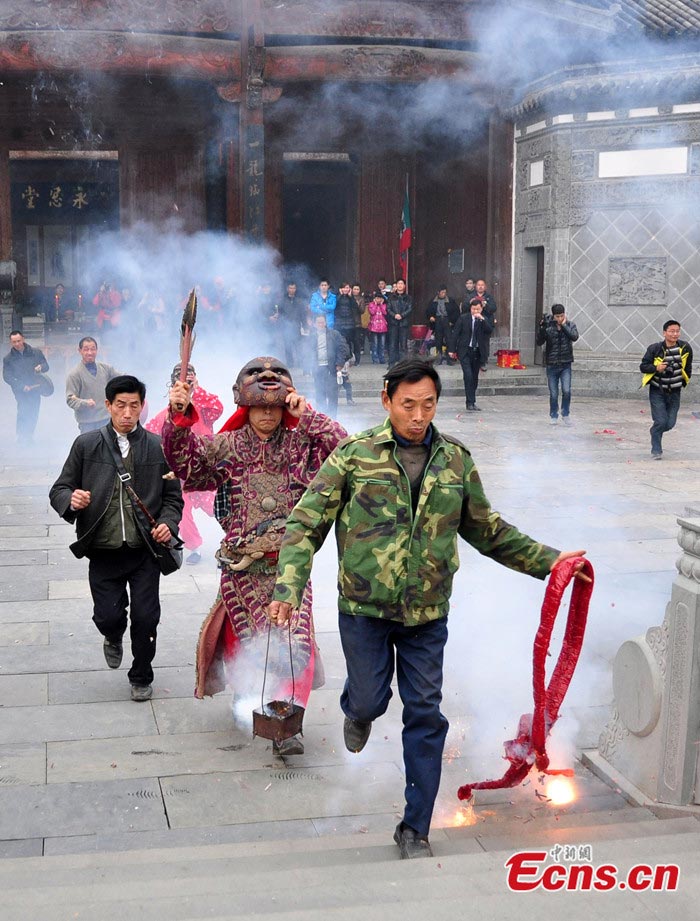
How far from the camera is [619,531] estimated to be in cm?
775

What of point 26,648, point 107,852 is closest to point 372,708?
point 107,852

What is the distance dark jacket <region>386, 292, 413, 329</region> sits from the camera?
16812mm

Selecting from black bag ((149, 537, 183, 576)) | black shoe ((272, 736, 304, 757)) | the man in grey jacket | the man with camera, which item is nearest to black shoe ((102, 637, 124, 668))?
black bag ((149, 537, 183, 576))

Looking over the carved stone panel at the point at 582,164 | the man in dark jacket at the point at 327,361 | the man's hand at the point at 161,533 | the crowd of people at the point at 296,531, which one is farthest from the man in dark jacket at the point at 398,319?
the man's hand at the point at 161,533

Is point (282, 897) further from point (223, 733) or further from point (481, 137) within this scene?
point (481, 137)

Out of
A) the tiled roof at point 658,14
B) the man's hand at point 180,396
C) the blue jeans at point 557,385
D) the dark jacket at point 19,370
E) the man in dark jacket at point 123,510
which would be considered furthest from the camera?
the tiled roof at point 658,14

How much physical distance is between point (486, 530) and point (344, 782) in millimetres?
1118

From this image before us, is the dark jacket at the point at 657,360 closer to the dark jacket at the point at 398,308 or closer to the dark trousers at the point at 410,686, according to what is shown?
the dark jacket at the point at 398,308

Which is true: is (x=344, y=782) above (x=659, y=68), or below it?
below

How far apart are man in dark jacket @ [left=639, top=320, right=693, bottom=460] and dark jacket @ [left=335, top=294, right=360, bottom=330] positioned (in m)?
6.52

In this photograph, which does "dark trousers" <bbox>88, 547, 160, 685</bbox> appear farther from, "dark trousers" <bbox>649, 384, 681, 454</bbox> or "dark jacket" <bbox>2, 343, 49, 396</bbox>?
"dark jacket" <bbox>2, 343, 49, 396</bbox>

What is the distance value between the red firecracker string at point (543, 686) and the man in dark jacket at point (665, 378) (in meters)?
7.54

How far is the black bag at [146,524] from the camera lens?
4.64m

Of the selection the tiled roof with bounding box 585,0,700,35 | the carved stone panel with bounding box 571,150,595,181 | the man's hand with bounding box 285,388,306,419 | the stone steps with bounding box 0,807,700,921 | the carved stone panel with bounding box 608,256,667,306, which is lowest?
the stone steps with bounding box 0,807,700,921
